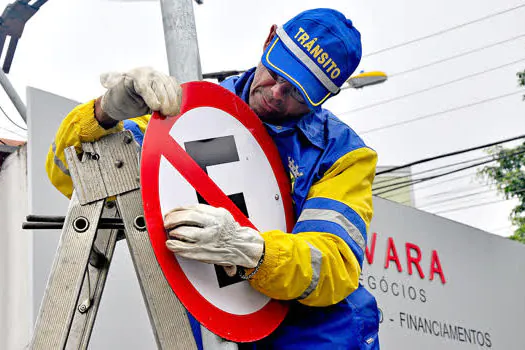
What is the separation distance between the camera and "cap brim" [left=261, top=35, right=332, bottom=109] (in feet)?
8.75

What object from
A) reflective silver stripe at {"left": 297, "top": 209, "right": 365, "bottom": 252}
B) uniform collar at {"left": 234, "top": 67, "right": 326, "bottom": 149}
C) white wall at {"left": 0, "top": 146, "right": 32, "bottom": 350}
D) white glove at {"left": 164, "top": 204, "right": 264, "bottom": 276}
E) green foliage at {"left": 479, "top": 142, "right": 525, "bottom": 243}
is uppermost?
uniform collar at {"left": 234, "top": 67, "right": 326, "bottom": 149}

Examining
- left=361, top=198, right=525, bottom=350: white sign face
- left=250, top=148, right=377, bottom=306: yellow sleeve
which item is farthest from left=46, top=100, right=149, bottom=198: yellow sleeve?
left=361, top=198, right=525, bottom=350: white sign face

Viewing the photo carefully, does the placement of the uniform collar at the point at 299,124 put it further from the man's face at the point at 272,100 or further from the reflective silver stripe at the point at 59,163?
the reflective silver stripe at the point at 59,163

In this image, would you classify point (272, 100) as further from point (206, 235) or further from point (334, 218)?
point (206, 235)

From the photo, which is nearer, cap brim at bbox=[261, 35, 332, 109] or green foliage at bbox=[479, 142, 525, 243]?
cap brim at bbox=[261, 35, 332, 109]

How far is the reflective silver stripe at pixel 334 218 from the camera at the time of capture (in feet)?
8.32

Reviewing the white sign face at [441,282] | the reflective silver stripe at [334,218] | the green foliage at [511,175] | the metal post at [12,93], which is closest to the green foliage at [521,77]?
the green foliage at [511,175]

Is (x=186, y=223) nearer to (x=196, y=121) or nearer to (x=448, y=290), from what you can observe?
(x=196, y=121)

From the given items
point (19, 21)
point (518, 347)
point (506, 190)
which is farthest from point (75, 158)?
point (506, 190)

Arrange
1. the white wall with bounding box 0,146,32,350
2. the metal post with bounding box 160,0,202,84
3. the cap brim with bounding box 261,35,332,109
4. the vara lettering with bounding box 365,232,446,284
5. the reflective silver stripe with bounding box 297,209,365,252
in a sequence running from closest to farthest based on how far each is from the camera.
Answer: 1. the metal post with bounding box 160,0,202,84
2. the reflective silver stripe with bounding box 297,209,365,252
3. the cap brim with bounding box 261,35,332,109
4. the white wall with bounding box 0,146,32,350
5. the vara lettering with bounding box 365,232,446,284

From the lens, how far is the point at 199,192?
229 centimetres

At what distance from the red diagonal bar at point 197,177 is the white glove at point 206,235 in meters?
0.19

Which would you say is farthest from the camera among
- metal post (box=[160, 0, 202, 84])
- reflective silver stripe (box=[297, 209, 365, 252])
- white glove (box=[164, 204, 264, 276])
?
reflective silver stripe (box=[297, 209, 365, 252])

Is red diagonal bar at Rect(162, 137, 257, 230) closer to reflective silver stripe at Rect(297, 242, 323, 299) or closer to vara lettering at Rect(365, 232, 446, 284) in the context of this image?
reflective silver stripe at Rect(297, 242, 323, 299)
